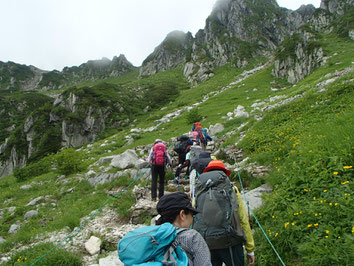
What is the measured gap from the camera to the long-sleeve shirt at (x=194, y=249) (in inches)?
85.3

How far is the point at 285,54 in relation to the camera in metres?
41.3

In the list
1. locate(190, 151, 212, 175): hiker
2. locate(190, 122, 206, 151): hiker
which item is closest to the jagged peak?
locate(190, 122, 206, 151): hiker

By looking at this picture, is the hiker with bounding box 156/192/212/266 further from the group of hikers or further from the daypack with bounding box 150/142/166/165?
the daypack with bounding box 150/142/166/165

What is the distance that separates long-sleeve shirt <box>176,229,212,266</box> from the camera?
2.17 m

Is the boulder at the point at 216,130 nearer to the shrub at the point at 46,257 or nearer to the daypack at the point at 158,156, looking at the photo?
the daypack at the point at 158,156

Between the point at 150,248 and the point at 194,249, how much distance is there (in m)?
0.60

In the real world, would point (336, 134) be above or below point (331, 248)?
above

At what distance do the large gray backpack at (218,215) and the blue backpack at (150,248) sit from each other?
117 centimetres

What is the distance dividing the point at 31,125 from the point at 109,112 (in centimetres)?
2257

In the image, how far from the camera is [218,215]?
3.06 metres

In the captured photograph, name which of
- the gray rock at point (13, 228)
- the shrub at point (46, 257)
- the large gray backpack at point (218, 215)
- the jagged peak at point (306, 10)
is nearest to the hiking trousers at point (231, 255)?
the large gray backpack at point (218, 215)

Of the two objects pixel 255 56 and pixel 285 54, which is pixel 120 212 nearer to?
pixel 285 54

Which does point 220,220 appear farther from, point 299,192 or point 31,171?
point 31,171

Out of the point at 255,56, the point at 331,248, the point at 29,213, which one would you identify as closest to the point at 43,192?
the point at 29,213
